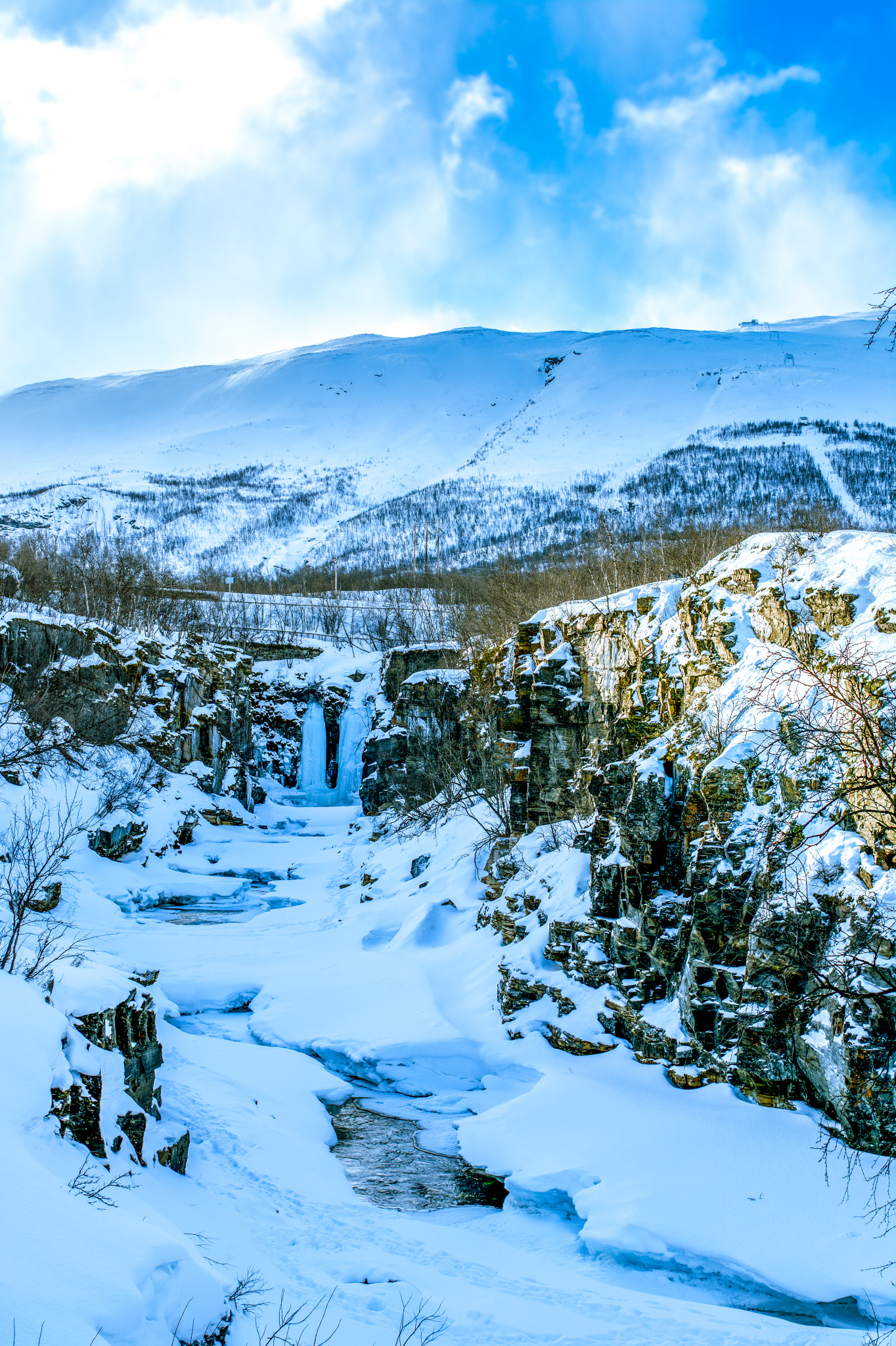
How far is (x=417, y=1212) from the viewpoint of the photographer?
9242 millimetres

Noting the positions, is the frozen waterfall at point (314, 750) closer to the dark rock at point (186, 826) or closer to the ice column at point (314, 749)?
the ice column at point (314, 749)

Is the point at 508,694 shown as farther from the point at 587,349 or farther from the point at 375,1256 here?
the point at 587,349

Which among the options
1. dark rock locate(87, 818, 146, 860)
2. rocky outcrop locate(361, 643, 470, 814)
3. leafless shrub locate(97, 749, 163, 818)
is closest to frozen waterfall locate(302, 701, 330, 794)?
rocky outcrop locate(361, 643, 470, 814)

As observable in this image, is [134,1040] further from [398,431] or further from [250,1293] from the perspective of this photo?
[398,431]

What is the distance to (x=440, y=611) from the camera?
167 feet

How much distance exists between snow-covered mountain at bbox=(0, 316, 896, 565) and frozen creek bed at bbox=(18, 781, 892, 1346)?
6040cm

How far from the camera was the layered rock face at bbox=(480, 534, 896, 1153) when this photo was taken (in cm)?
946

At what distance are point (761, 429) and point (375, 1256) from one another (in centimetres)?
10253

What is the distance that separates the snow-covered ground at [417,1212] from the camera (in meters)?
5.69

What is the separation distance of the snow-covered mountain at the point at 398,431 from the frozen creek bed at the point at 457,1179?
198ft

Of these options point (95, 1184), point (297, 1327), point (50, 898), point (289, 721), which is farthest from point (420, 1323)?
point (289, 721)

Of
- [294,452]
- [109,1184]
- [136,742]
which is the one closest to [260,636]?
[136,742]

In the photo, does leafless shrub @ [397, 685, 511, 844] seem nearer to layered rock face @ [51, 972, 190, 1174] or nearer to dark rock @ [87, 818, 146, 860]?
dark rock @ [87, 818, 146, 860]

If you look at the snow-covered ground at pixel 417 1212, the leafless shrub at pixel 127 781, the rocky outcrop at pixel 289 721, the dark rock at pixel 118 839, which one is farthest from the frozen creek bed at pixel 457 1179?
the rocky outcrop at pixel 289 721
